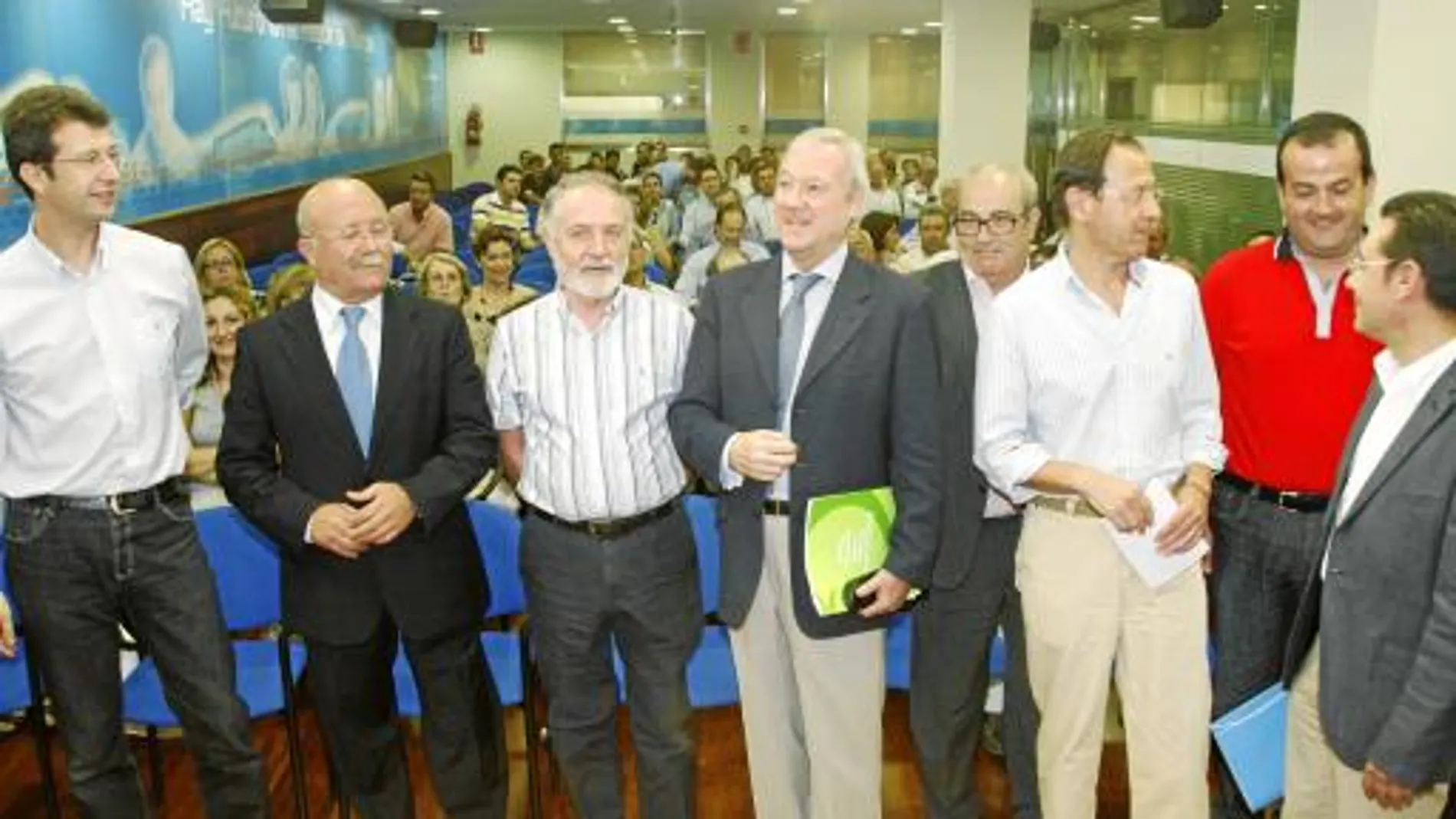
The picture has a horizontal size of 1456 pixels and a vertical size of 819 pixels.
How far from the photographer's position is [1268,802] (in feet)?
8.73

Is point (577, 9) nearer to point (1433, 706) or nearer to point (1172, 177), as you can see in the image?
point (1172, 177)

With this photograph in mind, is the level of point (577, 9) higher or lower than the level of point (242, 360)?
higher

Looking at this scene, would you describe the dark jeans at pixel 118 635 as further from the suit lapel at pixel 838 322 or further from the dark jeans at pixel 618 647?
the suit lapel at pixel 838 322

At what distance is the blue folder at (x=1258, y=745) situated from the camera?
2.60 m

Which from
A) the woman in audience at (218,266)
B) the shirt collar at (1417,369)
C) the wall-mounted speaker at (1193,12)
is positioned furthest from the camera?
the wall-mounted speaker at (1193,12)

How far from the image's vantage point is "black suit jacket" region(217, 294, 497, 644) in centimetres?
280

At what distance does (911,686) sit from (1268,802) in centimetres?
79

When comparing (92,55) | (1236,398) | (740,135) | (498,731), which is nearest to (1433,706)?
(1236,398)

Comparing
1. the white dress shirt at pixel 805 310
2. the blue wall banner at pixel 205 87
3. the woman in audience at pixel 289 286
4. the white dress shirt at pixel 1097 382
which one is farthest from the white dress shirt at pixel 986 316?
the blue wall banner at pixel 205 87

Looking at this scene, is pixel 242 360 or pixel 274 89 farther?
pixel 274 89

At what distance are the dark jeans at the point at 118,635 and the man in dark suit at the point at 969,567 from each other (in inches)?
62.0

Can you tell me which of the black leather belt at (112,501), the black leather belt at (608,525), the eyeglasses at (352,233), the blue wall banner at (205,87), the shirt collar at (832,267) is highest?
the blue wall banner at (205,87)

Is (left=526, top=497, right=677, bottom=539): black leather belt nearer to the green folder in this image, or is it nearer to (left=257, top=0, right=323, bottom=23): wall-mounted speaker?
the green folder

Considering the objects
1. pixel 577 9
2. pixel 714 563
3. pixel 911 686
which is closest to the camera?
pixel 911 686
